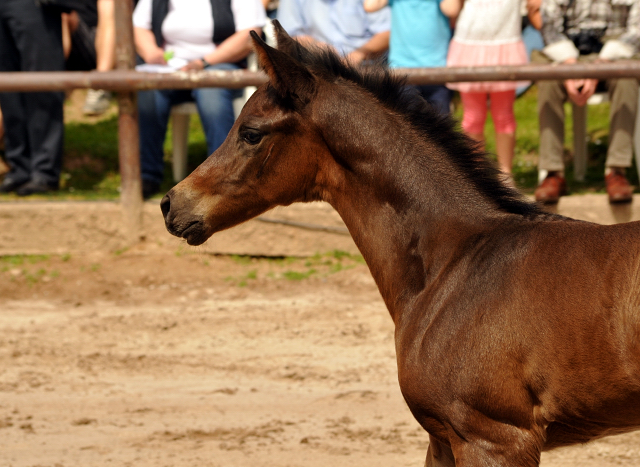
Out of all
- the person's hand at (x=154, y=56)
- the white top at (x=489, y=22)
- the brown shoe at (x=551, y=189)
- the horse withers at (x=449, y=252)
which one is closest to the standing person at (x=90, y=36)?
the person's hand at (x=154, y=56)

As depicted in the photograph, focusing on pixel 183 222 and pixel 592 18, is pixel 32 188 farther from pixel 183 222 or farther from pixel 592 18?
pixel 592 18

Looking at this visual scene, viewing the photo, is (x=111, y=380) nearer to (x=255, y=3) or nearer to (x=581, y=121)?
(x=255, y=3)

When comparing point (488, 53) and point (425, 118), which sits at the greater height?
point (425, 118)

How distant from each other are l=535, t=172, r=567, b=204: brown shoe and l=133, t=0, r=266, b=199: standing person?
2.62 meters

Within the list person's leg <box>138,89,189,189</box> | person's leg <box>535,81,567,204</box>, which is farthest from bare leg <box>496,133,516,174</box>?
person's leg <box>138,89,189,189</box>

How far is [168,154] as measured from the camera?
925 cm

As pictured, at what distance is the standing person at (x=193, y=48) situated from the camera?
22.4 feet

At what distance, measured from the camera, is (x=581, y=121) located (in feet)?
24.7

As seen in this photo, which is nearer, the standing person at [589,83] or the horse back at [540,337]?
the horse back at [540,337]

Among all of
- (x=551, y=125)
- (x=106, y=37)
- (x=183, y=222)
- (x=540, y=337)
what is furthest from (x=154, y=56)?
(x=540, y=337)

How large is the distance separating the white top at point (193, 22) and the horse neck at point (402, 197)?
4191mm

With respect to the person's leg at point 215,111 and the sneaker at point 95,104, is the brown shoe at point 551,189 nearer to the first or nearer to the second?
the person's leg at point 215,111

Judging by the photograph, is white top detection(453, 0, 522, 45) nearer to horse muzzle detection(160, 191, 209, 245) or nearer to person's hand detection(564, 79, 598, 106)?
person's hand detection(564, 79, 598, 106)

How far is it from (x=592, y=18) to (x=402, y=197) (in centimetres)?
438
